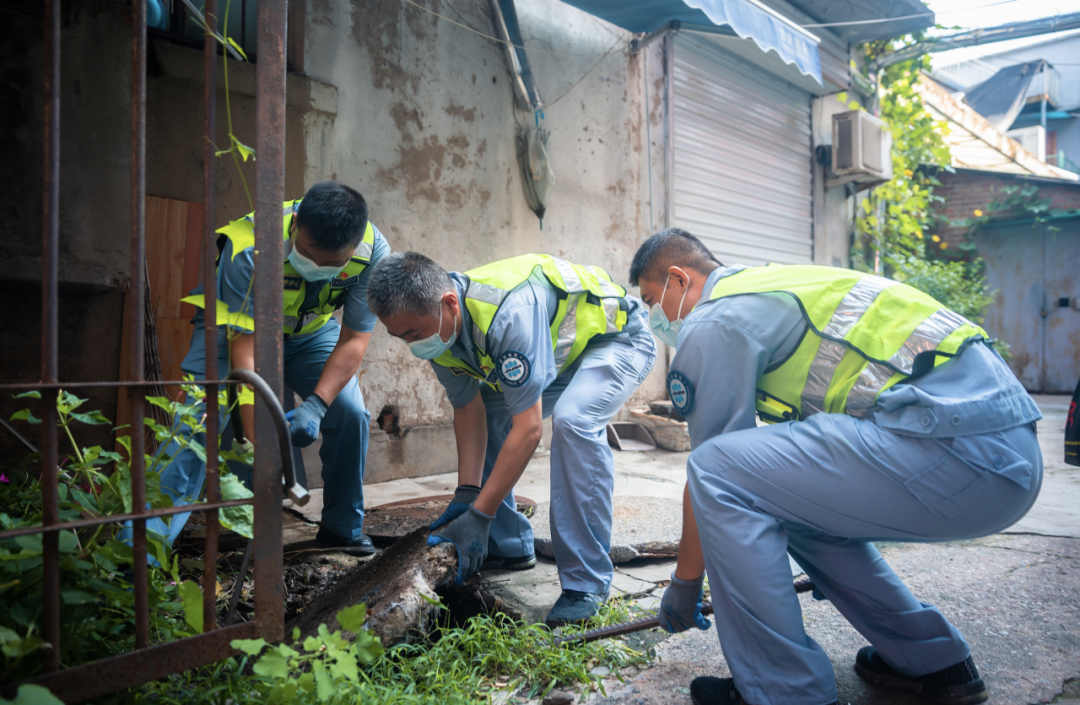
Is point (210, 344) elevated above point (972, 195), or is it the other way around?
point (972, 195)

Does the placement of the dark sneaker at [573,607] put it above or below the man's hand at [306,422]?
below

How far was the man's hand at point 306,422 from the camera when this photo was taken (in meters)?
2.34

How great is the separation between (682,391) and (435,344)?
0.86 m

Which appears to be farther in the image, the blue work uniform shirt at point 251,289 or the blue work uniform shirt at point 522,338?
the blue work uniform shirt at point 251,289

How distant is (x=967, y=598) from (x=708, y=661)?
1073 mm

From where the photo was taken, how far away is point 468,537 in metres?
2.06

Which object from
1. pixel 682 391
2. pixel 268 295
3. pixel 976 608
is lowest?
pixel 976 608

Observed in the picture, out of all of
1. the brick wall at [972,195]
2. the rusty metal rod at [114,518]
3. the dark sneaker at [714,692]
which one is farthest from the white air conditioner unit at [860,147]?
the rusty metal rod at [114,518]

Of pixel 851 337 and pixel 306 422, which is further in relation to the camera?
pixel 306 422

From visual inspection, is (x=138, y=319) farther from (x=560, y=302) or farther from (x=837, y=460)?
(x=837, y=460)

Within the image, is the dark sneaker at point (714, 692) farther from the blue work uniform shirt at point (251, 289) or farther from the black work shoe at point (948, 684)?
the blue work uniform shirt at point (251, 289)

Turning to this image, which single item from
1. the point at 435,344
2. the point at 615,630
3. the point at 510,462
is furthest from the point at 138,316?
the point at 615,630

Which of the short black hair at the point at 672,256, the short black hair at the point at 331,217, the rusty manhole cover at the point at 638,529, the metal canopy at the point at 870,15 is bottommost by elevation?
the rusty manhole cover at the point at 638,529

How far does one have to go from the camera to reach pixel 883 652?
1695 millimetres
